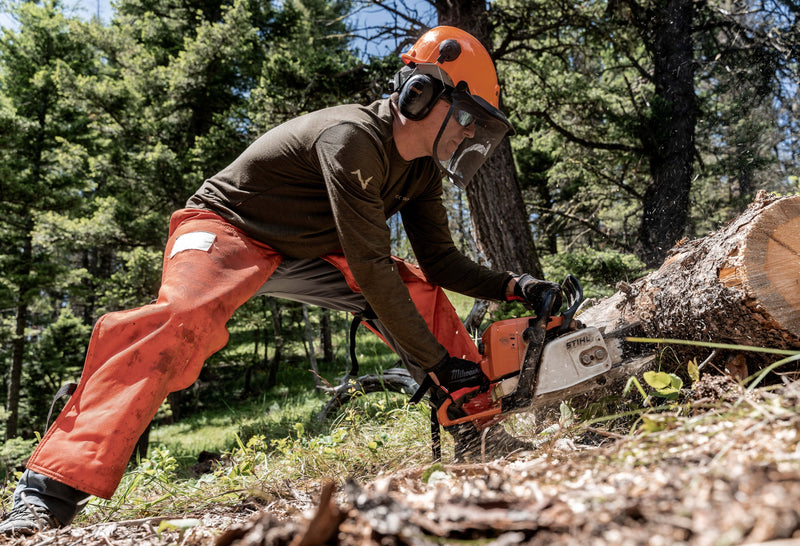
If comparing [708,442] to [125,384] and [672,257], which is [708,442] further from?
[125,384]

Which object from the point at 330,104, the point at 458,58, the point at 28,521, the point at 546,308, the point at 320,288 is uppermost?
the point at 330,104

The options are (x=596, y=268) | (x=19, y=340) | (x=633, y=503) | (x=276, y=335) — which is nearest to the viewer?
(x=633, y=503)

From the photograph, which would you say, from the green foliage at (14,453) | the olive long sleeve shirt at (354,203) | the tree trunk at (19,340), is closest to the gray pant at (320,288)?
the olive long sleeve shirt at (354,203)

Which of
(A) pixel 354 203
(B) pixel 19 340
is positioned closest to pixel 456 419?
(A) pixel 354 203

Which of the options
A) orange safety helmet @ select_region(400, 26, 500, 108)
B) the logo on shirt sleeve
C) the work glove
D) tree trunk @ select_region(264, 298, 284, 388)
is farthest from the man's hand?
tree trunk @ select_region(264, 298, 284, 388)

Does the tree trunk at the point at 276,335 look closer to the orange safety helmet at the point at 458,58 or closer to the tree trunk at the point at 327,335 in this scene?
the tree trunk at the point at 327,335

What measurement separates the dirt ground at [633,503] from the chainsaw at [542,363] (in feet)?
3.82

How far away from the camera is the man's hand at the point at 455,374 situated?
2172 mm

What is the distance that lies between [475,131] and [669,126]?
6.58 meters

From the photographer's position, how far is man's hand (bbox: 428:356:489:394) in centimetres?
217

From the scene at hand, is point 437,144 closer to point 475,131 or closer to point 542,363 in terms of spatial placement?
point 475,131

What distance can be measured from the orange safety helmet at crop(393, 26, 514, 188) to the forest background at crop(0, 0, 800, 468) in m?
1.97

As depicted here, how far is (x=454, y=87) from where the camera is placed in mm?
2279

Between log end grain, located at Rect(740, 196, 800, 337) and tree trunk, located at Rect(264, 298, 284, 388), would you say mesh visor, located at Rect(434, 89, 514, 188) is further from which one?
tree trunk, located at Rect(264, 298, 284, 388)
